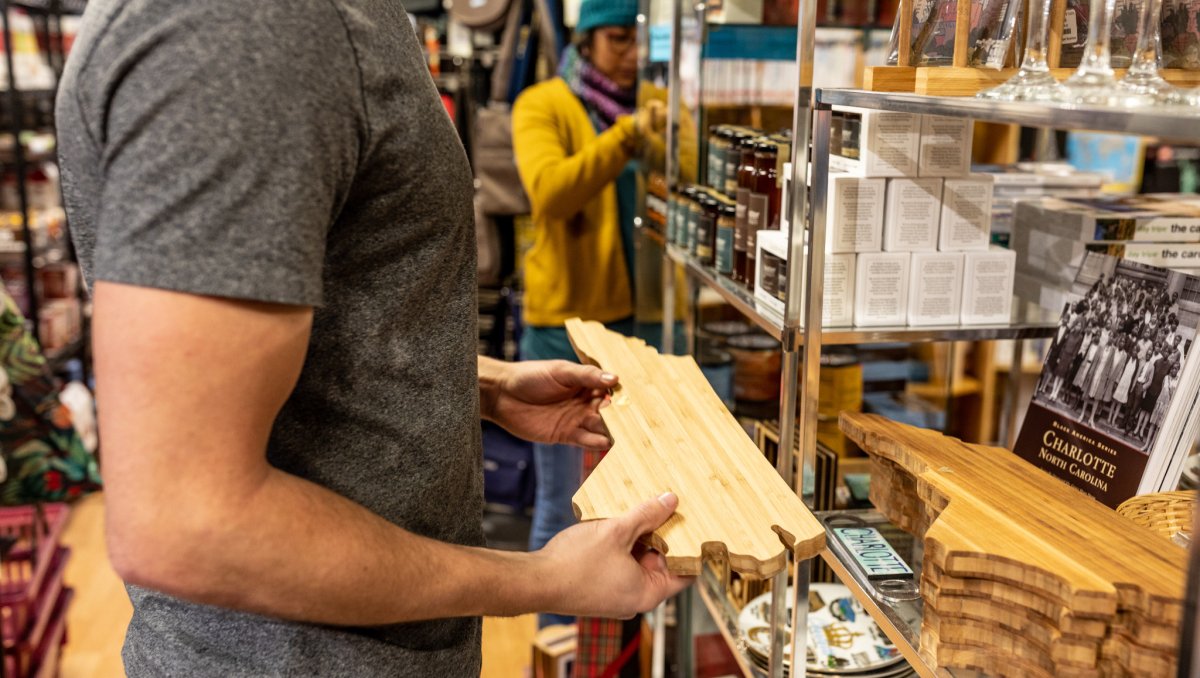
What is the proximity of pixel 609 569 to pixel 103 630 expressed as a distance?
300cm

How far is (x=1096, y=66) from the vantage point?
→ 0.99 m

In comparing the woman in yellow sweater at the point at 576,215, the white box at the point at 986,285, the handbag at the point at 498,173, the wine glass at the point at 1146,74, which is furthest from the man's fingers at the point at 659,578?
the handbag at the point at 498,173

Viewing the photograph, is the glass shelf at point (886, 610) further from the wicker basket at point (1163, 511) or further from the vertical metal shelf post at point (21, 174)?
the vertical metal shelf post at point (21, 174)

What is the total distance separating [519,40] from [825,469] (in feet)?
9.57

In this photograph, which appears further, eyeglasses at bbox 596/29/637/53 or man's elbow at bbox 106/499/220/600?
eyeglasses at bbox 596/29/637/53

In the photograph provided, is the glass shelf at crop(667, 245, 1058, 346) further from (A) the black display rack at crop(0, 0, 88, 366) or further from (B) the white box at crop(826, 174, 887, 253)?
(A) the black display rack at crop(0, 0, 88, 366)

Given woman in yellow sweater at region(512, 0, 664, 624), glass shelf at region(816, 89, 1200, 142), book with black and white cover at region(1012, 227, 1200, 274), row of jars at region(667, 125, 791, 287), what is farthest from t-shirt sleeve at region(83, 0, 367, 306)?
woman in yellow sweater at region(512, 0, 664, 624)

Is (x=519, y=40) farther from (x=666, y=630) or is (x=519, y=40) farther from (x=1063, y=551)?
(x=1063, y=551)

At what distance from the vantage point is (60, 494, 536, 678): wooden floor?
3.29 m

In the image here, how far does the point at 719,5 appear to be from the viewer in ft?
7.59

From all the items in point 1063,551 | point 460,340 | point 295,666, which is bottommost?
point 295,666

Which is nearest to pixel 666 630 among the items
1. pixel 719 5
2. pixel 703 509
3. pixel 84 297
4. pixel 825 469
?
pixel 825 469

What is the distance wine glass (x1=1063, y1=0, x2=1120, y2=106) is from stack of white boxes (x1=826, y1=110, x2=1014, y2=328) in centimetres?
51

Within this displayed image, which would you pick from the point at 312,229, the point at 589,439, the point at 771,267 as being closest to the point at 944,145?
the point at 771,267
